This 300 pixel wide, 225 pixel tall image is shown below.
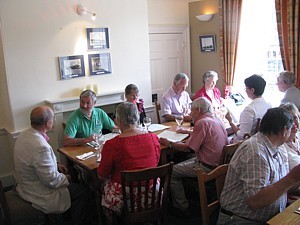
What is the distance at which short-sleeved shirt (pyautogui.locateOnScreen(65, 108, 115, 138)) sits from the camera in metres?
3.12

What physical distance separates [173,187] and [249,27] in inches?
122

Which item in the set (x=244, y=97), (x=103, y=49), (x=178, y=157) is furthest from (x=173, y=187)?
(x=244, y=97)

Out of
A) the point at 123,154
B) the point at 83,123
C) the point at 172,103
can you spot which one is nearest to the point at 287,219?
the point at 123,154

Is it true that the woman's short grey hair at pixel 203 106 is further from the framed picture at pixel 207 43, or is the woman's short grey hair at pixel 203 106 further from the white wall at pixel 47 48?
the framed picture at pixel 207 43

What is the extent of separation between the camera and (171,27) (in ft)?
17.6

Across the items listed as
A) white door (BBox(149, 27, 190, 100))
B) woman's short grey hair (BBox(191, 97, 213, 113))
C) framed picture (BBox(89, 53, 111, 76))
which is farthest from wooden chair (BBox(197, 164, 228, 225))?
white door (BBox(149, 27, 190, 100))

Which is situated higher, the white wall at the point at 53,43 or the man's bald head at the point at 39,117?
the white wall at the point at 53,43

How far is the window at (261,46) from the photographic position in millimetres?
4617

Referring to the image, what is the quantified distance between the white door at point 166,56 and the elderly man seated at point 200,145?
2630 mm

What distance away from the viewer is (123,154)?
7.11ft

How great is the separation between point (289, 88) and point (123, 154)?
7.54 feet

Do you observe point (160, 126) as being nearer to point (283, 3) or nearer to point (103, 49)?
point (103, 49)

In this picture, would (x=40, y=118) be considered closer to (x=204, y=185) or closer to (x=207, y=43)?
(x=204, y=185)

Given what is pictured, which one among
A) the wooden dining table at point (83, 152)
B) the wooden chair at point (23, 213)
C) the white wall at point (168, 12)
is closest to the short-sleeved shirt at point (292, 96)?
the wooden dining table at point (83, 152)
